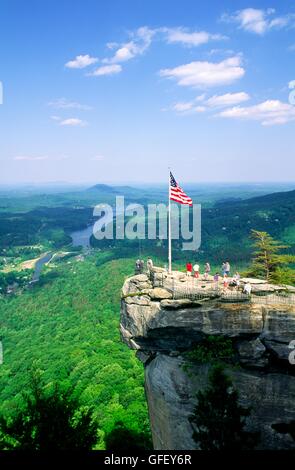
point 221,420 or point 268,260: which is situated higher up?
point 268,260

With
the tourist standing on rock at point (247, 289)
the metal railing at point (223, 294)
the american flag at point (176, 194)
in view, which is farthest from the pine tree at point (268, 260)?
the american flag at point (176, 194)

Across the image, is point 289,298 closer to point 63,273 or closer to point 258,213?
point 63,273

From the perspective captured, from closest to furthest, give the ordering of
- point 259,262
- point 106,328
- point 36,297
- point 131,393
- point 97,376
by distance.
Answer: point 259,262 → point 131,393 → point 97,376 → point 106,328 → point 36,297

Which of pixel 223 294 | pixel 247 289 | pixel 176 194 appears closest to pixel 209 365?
pixel 223 294

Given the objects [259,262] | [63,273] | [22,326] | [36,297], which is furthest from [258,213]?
[259,262]

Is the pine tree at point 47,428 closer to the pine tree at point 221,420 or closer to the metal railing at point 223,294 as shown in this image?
the pine tree at point 221,420

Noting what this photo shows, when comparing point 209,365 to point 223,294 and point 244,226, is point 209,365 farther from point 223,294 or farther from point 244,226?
point 244,226

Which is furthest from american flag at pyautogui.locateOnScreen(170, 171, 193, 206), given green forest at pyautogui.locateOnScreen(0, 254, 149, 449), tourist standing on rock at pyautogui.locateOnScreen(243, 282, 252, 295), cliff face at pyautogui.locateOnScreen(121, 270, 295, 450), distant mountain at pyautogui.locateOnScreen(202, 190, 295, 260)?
distant mountain at pyautogui.locateOnScreen(202, 190, 295, 260)

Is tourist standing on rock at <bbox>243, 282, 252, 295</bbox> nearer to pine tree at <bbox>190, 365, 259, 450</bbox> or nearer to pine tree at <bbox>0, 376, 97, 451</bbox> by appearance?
pine tree at <bbox>190, 365, 259, 450</bbox>
